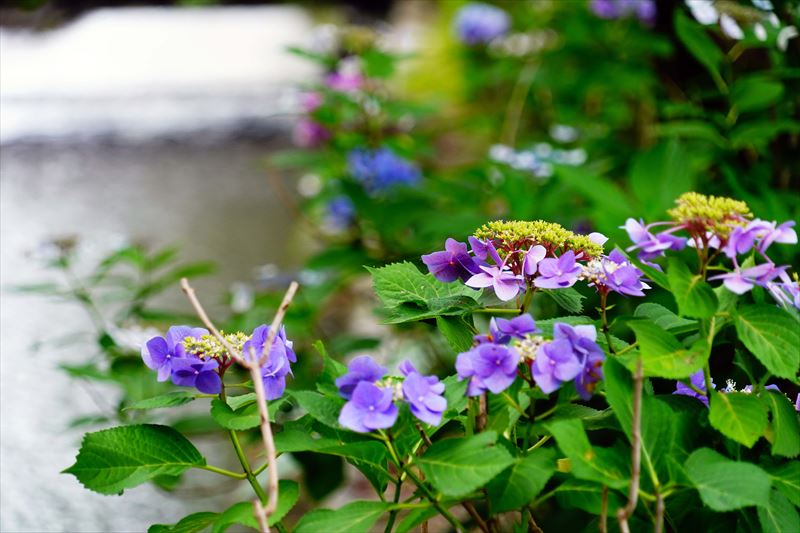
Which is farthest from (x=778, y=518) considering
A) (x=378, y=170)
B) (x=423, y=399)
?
(x=378, y=170)

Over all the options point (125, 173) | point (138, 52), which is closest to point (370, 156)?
point (125, 173)

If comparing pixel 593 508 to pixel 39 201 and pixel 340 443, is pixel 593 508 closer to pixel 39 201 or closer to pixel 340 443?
pixel 340 443

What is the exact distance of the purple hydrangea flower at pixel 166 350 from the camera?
24.4 inches

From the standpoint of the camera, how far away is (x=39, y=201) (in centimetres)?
258

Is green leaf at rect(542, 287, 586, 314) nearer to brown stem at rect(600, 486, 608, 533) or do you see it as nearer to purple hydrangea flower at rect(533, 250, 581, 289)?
purple hydrangea flower at rect(533, 250, 581, 289)

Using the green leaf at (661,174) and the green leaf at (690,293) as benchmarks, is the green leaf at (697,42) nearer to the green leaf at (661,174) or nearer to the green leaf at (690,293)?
the green leaf at (661,174)

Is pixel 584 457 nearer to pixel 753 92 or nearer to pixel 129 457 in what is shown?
pixel 129 457

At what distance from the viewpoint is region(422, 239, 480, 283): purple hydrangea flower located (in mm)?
659

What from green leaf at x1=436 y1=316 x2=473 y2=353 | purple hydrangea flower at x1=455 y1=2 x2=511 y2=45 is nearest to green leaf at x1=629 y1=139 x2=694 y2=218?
green leaf at x1=436 y1=316 x2=473 y2=353

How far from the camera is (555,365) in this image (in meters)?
0.57

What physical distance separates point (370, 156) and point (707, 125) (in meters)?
0.80

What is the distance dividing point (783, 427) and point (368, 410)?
291 mm

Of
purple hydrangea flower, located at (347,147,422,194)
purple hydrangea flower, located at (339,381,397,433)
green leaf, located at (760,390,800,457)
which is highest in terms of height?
purple hydrangea flower, located at (339,381,397,433)

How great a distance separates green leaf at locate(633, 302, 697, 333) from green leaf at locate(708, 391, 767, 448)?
0.08 metres
